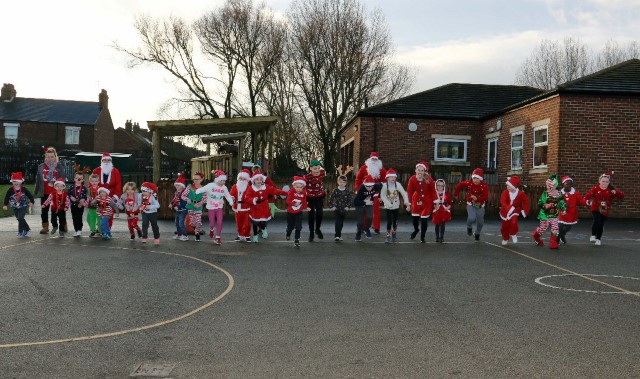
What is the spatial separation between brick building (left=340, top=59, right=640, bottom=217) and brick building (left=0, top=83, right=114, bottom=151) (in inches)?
1338

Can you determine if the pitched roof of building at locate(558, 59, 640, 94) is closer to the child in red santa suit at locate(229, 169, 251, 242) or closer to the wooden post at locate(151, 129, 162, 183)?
the child in red santa suit at locate(229, 169, 251, 242)

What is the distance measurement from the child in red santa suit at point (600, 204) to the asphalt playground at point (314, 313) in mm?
2029

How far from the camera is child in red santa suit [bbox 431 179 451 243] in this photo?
13891 mm

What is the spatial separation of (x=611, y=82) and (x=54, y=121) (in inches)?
2020

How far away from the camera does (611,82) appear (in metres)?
21.2

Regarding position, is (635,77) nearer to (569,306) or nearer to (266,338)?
(569,306)

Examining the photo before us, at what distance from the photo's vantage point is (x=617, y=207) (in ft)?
68.6

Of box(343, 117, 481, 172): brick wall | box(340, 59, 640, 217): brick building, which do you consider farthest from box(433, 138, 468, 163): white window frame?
box(343, 117, 481, 172): brick wall

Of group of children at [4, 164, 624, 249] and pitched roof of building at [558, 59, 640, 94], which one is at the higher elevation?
pitched roof of building at [558, 59, 640, 94]

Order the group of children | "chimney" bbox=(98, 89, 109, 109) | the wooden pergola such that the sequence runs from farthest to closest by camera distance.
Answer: "chimney" bbox=(98, 89, 109, 109) → the wooden pergola → the group of children

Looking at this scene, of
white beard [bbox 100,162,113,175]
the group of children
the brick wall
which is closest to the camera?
the group of children

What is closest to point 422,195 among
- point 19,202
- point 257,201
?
point 257,201

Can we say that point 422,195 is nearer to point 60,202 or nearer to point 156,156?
point 60,202

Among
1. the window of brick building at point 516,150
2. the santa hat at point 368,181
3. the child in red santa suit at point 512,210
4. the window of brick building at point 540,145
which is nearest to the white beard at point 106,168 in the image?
the santa hat at point 368,181
